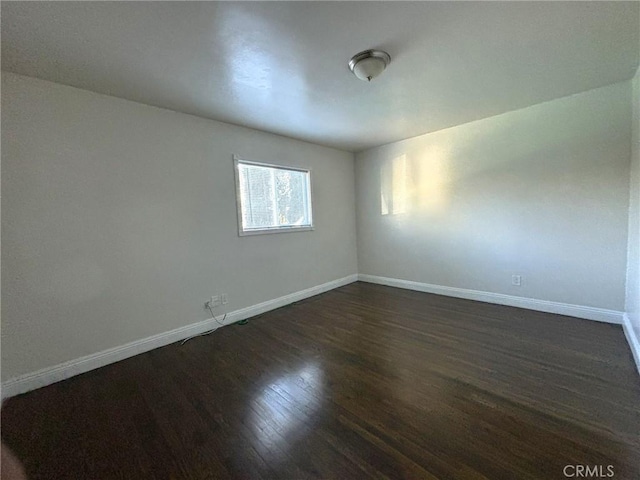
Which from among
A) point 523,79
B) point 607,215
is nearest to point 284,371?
point 523,79

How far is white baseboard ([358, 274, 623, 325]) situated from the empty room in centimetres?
3

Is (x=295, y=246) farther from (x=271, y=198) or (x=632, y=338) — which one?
(x=632, y=338)

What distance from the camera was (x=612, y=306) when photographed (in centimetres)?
264

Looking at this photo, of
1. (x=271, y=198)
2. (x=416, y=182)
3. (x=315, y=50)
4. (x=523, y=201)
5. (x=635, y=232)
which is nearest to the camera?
(x=315, y=50)

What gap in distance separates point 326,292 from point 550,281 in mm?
2959

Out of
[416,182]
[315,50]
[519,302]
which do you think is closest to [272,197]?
[315,50]

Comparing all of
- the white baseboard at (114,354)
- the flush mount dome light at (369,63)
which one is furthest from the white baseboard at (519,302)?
the flush mount dome light at (369,63)

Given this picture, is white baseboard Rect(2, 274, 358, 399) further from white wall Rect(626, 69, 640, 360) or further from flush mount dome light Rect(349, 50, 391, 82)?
white wall Rect(626, 69, 640, 360)

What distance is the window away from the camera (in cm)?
329

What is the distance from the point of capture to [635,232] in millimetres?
2264

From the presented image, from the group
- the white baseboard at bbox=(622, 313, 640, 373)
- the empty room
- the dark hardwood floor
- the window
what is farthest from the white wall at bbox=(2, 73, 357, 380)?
the white baseboard at bbox=(622, 313, 640, 373)

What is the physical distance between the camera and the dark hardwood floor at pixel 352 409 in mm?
1253

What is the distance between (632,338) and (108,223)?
472cm

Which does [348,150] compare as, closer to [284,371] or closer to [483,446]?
[284,371]
